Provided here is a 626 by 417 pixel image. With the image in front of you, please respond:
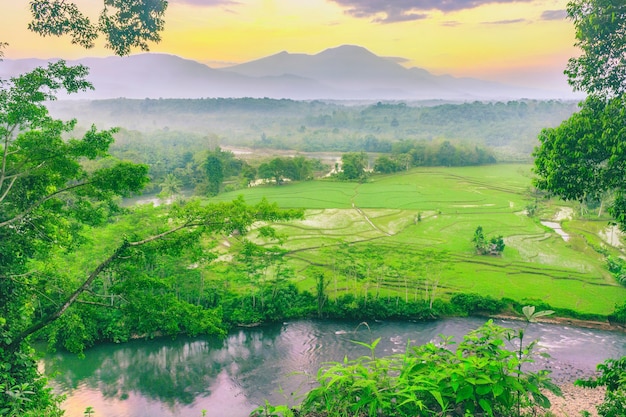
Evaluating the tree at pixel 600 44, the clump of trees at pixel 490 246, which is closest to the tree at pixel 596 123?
the tree at pixel 600 44

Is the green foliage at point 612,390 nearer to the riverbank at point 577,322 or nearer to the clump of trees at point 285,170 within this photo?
the riverbank at point 577,322

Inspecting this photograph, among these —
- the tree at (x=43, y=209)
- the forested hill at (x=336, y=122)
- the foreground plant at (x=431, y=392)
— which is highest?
the forested hill at (x=336, y=122)

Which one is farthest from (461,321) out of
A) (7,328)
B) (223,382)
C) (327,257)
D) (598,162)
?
(7,328)

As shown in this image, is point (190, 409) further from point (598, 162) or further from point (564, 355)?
point (564, 355)

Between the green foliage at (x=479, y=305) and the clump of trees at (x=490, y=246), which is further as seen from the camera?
the clump of trees at (x=490, y=246)

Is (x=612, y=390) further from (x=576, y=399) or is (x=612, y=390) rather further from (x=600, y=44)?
(x=576, y=399)

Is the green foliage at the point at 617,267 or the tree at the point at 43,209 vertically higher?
the tree at the point at 43,209

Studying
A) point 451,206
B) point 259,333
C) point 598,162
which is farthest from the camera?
point 451,206
